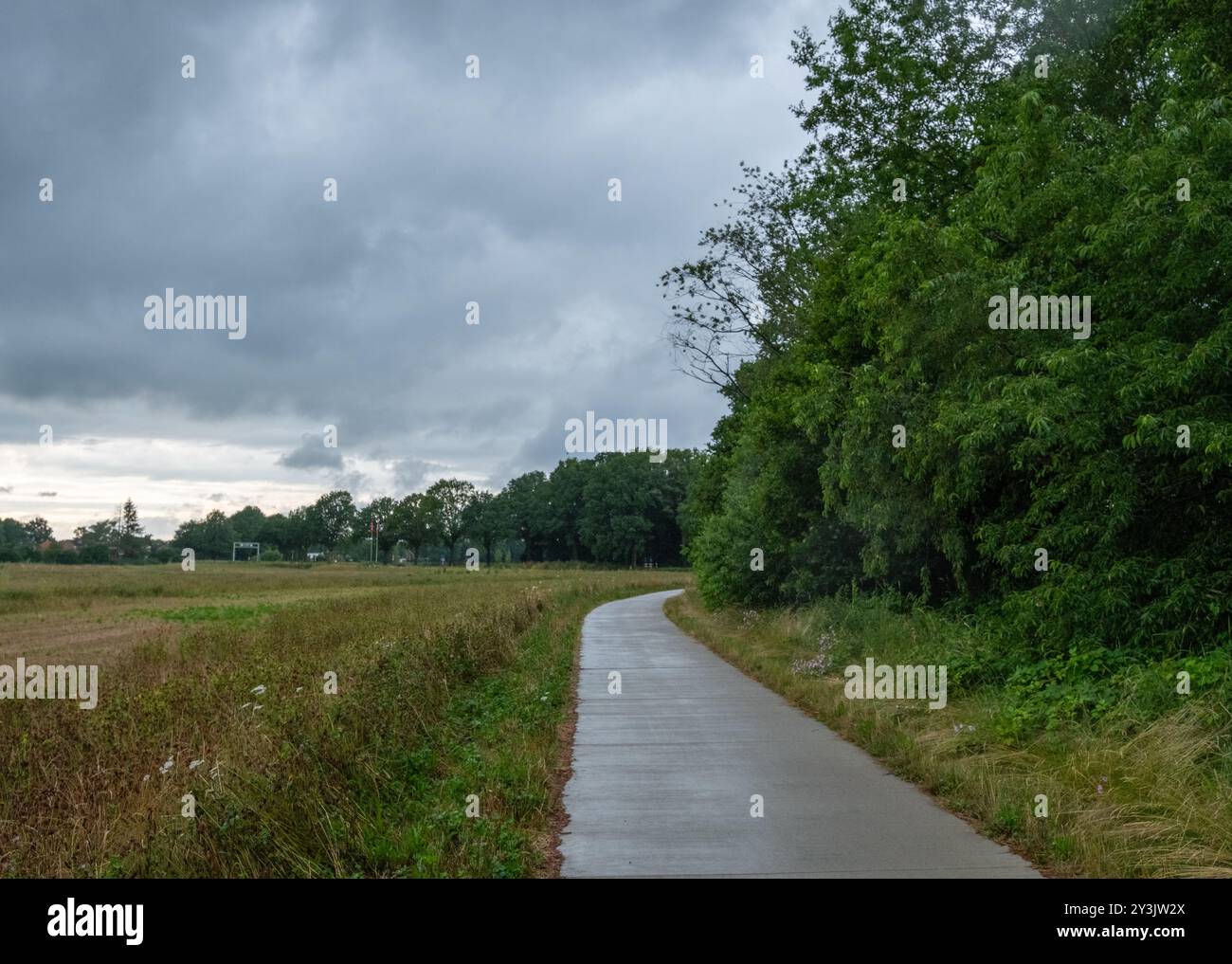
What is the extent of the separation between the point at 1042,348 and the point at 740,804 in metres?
6.93

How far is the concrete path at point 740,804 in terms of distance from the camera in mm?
6484

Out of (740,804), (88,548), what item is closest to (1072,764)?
(740,804)

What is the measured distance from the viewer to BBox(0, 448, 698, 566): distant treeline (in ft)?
447

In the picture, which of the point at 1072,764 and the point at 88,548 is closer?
the point at 1072,764

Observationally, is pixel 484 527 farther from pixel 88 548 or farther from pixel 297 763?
pixel 297 763

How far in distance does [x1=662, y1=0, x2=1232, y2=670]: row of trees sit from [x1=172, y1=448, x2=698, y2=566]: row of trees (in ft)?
357

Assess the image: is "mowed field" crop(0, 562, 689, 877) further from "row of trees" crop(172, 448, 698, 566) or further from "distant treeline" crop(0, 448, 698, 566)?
"row of trees" crop(172, 448, 698, 566)

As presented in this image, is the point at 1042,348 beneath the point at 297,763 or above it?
above

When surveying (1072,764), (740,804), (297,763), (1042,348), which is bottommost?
(740,804)

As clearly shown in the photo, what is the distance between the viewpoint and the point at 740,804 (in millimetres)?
8117

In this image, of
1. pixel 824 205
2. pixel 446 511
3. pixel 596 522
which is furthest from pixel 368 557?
pixel 824 205

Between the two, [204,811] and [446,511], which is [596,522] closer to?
[446,511]

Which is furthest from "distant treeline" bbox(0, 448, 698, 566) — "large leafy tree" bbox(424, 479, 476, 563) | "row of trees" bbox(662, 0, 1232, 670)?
"row of trees" bbox(662, 0, 1232, 670)
